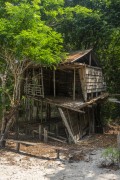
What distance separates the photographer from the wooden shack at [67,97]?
1820 cm

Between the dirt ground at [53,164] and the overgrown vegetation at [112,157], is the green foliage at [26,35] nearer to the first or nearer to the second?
the dirt ground at [53,164]

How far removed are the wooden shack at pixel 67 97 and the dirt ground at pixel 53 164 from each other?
89.5 inches

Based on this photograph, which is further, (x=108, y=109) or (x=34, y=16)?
(x=108, y=109)

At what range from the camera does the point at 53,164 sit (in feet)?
43.9

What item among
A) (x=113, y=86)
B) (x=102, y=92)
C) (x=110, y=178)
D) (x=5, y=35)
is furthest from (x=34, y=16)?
(x=113, y=86)

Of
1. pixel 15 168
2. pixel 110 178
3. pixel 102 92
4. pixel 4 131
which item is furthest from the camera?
pixel 102 92

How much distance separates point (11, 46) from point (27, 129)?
25.5ft

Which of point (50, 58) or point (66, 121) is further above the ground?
point (50, 58)

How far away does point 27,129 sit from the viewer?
20.6 m

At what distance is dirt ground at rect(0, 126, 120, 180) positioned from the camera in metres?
11.6

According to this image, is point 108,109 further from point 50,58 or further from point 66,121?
point 50,58

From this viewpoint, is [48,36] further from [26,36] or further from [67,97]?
[67,97]

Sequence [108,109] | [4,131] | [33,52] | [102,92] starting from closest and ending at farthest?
[33,52], [4,131], [102,92], [108,109]

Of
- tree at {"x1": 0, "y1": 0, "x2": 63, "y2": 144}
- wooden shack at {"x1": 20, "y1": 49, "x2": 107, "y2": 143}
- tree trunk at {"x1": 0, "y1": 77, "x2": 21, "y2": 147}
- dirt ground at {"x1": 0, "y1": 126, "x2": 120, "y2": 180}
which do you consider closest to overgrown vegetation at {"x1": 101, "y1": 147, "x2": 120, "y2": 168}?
dirt ground at {"x1": 0, "y1": 126, "x2": 120, "y2": 180}
